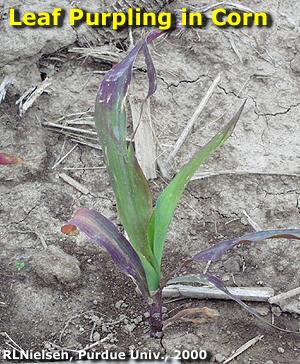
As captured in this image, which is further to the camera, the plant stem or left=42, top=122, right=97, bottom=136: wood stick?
left=42, top=122, right=97, bottom=136: wood stick

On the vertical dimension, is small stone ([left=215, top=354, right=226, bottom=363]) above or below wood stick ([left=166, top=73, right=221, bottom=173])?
below

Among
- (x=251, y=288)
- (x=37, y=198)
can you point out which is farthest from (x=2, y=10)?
(x=251, y=288)

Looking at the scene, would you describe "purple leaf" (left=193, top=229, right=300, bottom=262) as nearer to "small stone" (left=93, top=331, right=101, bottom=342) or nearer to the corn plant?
the corn plant

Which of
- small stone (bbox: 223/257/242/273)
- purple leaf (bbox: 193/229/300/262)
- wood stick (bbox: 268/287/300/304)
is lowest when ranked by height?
wood stick (bbox: 268/287/300/304)

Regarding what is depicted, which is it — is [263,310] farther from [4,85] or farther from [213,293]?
[4,85]

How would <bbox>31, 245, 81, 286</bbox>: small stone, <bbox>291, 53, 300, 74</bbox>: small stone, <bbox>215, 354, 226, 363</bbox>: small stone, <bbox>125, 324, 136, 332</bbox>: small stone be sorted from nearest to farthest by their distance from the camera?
<bbox>215, 354, 226, 363</bbox>: small stone
<bbox>125, 324, 136, 332</bbox>: small stone
<bbox>31, 245, 81, 286</bbox>: small stone
<bbox>291, 53, 300, 74</bbox>: small stone

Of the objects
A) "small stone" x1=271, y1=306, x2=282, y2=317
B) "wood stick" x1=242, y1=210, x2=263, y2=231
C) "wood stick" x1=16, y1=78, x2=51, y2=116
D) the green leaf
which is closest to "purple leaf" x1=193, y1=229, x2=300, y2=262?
the green leaf

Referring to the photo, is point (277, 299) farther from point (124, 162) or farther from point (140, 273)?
point (124, 162)
